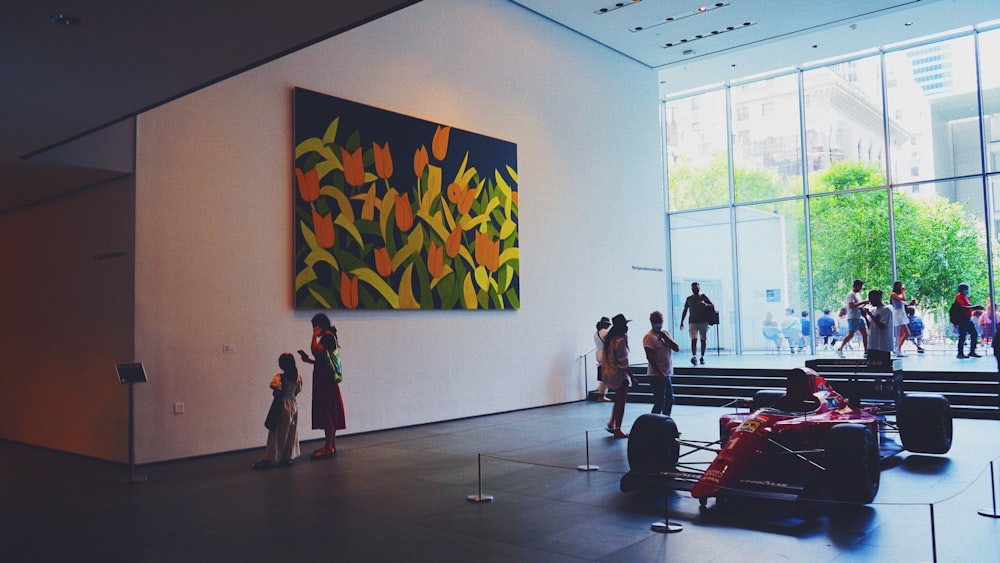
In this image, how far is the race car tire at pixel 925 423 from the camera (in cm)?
800

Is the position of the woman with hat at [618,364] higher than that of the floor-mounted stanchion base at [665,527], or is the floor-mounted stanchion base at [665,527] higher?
the woman with hat at [618,364]

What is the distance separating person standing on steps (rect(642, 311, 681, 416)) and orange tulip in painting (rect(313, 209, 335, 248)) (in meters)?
4.56

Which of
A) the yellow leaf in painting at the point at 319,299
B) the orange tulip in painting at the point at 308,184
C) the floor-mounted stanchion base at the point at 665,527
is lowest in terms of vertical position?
the floor-mounted stanchion base at the point at 665,527

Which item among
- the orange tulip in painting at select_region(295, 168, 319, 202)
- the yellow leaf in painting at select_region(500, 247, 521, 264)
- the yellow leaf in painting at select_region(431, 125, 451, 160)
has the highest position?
the yellow leaf in painting at select_region(431, 125, 451, 160)

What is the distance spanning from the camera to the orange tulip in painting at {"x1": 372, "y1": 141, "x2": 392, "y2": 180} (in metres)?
11.5

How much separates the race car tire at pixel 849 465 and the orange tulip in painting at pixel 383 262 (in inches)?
279

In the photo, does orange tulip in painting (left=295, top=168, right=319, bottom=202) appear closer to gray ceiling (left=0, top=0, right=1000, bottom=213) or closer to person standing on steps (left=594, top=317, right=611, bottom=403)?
gray ceiling (left=0, top=0, right=1000, bottom=213)

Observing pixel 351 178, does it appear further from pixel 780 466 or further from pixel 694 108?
pixel 694 108

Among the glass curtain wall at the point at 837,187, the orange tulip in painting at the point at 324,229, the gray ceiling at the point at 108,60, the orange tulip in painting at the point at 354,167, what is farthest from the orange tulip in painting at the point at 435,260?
the glass curtain wall at the point at 837,187

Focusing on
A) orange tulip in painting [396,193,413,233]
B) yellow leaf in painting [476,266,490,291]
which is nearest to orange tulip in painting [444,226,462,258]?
yellow leaf in painting [476,266,490,291]

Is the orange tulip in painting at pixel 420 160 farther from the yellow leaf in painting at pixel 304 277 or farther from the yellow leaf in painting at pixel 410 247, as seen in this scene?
the yellow leaf in painting at pixel 304 277

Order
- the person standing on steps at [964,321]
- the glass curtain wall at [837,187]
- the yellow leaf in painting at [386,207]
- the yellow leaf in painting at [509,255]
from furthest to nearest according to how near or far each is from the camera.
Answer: the glass curtain wall at [837,187]
the person standing on steps at [964,321]
the yellow leaf in painting at [509,255]
the yellow leaf in painting at [386,207]

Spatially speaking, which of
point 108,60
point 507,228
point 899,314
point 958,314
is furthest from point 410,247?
point 958,314

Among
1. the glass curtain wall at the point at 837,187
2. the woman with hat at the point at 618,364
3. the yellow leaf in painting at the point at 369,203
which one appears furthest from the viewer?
the glass curtain wall at the point at 837,187
